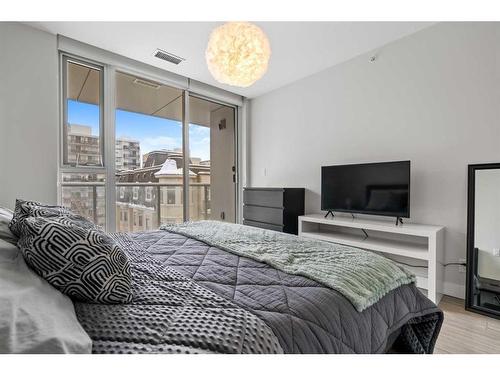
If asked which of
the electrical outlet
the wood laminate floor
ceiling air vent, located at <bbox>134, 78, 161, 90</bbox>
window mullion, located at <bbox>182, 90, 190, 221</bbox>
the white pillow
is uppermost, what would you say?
ceiling air vent, located at <bbox>134, 78, 161, 90</bbox>

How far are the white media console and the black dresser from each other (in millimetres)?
226

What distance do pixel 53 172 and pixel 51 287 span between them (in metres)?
2.30

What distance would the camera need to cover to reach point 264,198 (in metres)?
3.67

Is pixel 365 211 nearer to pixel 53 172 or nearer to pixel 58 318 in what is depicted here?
pixel 58 318

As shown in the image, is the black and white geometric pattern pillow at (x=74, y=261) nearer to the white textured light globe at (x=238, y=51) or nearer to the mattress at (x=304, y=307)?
the mattress at (x=304, y=307)

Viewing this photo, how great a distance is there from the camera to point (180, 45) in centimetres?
277

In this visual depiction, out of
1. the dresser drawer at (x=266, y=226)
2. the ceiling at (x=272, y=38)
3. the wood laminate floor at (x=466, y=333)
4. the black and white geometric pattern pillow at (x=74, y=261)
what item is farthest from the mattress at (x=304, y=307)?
the ceiling at (x=272, y=38)

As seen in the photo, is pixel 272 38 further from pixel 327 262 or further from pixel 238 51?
pixel 327 262

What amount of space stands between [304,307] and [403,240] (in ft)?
7.51

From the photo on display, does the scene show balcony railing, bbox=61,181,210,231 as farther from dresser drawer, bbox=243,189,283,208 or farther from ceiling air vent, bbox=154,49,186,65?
ceiling air vent, bbox=154,49,186,65

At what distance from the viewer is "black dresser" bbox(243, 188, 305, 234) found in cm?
340

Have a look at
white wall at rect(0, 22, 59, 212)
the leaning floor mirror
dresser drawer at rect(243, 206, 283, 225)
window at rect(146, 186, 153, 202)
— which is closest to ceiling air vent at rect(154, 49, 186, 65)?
white wall at rect(0, 22, 59, 212)

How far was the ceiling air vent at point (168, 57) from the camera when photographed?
2.91m
